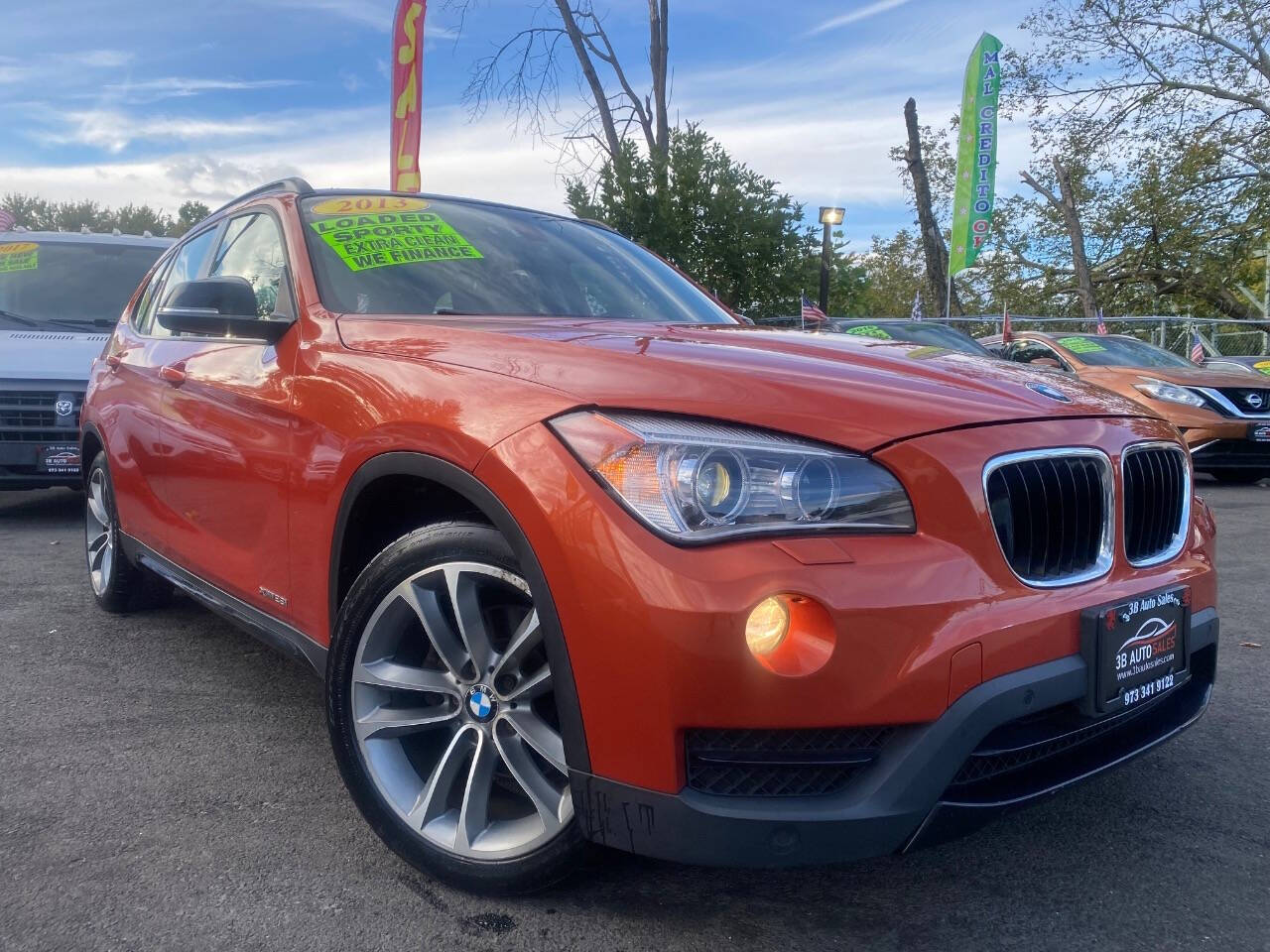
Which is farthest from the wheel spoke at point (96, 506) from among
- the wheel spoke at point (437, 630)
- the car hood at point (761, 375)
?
the wheel spoke at point (437, 630)

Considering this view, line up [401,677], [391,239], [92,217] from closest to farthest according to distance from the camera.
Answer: [401,677] < [391,239] < [92,217]

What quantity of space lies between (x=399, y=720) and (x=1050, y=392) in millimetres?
1633

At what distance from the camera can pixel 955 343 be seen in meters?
9.89

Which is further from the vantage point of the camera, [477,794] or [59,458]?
[59,458]

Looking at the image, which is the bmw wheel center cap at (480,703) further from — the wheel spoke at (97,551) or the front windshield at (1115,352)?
the front windshield at (1115,352)

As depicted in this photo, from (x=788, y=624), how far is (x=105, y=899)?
1.62 m

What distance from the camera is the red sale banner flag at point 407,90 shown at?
46.1ft

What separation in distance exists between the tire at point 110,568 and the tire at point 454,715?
236 centimetres

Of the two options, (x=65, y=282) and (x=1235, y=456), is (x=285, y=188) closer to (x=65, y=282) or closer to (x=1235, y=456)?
(x=65, y=282)

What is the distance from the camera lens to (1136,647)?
82.4 inches

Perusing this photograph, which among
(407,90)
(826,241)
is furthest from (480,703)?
(826,241)

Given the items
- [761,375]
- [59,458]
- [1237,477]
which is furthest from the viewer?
[1237,477]

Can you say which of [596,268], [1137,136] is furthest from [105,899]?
[1137,136]

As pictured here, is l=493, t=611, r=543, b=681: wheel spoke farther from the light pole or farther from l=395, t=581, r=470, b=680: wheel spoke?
the light pole
